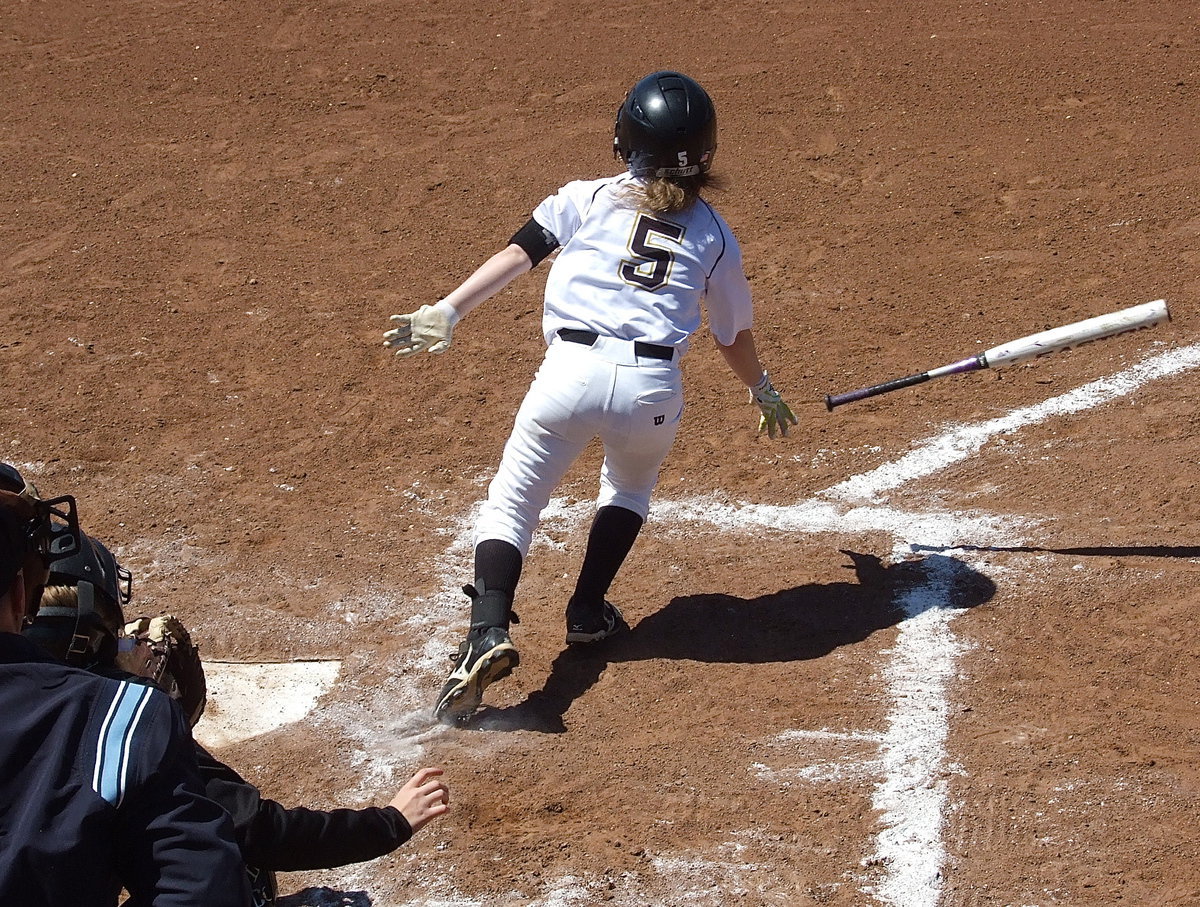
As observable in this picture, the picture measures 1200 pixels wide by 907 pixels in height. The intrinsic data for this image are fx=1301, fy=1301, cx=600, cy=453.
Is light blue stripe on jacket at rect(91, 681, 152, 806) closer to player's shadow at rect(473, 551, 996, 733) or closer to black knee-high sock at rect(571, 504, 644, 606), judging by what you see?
player's shadow at rect(473, 551, 996, 733)

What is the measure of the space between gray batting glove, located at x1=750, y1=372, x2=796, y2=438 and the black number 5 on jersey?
70 centimetres

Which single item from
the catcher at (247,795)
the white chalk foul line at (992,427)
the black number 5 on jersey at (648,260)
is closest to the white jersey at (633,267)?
the black number 5 on jersey at (648,260)

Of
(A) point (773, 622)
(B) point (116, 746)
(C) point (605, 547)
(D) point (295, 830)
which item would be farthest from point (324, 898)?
(A) point (773, 622)

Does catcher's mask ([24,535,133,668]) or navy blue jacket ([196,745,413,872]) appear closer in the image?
Answer: navy blue jacket ([196,745,413,872])

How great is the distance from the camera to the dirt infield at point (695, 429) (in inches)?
139

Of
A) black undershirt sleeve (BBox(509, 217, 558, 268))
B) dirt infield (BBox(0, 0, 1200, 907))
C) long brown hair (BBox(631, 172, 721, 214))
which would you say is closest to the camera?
dirt infield (BBox(0, 0, 1200, 907))

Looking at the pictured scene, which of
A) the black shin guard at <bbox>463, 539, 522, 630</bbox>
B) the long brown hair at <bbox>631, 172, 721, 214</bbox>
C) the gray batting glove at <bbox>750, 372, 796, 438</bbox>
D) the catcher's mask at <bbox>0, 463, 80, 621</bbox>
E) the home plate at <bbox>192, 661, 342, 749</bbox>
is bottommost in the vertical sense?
the home plate at <bbox>192, 661, 342, 749</bbox>

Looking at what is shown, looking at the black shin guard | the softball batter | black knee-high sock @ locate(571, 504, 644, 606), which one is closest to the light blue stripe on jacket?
the softball batter

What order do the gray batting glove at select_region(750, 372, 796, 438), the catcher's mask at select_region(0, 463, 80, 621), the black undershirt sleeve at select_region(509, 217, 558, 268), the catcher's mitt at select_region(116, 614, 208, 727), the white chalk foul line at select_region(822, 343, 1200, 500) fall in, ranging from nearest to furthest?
the catcher's mask at select_region(0, 463, 80, 621) < the catcher's mitt at select_region(116, 614, 208, 727) < the black undershirt sleeve at select_region(509, 217, 558, 268) < the gray batting glove at select_region(750, 372, 796, 438) < the white chalk foul line at select_region(822, 343, 1200, 500)

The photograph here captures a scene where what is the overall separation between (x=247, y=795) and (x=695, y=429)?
3.93 m

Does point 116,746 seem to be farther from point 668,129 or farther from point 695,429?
point 695,429

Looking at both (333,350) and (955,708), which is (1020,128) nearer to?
(333,350)

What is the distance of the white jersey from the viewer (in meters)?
4.03

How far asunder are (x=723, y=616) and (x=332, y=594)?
1.48m
